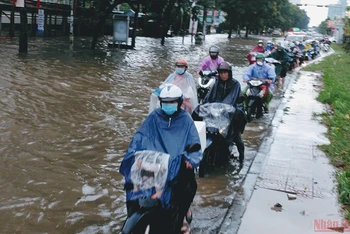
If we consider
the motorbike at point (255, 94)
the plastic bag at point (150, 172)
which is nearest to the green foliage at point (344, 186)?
the plastic bag at point (150, 172)

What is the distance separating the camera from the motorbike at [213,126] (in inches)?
236

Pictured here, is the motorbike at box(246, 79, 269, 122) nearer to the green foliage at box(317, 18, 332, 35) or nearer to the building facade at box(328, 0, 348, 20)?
the building facade at box(328, 0, 348, 20)

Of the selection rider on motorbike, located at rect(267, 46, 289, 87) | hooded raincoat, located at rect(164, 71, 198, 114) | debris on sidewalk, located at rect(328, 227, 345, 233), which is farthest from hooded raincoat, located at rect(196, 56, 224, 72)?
debris on sidewalk, located at rect(328, 227, 345, 233)

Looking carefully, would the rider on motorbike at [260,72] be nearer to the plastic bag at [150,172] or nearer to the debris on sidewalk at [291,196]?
the debris on sidewalk at [291,196]

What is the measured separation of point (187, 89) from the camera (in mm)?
7098

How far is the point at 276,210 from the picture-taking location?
5.06 meters

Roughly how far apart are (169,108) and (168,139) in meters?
0.29

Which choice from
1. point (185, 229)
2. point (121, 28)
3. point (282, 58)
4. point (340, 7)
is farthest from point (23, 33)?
point (340, 7)

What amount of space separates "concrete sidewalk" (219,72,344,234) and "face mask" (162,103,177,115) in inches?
58.6

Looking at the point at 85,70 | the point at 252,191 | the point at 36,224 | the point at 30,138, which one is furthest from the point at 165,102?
the point at 85,70

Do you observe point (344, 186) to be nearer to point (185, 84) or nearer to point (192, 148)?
point (192, 148)

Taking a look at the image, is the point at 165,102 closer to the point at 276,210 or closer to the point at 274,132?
the point at 276,210

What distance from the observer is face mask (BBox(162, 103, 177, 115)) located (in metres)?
3.88

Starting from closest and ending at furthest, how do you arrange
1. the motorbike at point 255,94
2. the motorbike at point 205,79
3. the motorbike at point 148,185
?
the motorbike at point 148,185 < the motorbike at point 255,94 < the motorbike at point 205,79
